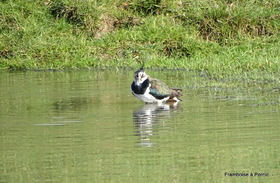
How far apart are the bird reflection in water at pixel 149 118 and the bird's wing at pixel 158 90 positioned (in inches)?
5.4

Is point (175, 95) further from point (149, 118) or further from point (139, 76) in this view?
point (149, 118)

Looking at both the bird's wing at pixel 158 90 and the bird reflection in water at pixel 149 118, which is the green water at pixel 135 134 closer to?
the bird reflection in water at pixel 149 118

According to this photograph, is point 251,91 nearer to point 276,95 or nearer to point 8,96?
point 276,95

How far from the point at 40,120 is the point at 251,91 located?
131 inches

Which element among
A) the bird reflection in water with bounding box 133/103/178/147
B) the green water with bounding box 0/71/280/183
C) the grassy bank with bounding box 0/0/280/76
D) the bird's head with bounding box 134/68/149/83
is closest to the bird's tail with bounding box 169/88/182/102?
the bird reflection in water with bounding box 133/103/178/147

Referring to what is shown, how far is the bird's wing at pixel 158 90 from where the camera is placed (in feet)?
39.0

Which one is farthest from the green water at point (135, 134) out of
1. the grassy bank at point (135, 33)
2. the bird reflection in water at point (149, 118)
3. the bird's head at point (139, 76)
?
the grassy bank at point (135, 33)

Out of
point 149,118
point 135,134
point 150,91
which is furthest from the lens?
point 150,91

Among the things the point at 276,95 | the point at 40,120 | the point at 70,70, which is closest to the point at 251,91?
the point at 276,95

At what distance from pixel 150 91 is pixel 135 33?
21.0 ft

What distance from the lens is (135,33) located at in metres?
18.1

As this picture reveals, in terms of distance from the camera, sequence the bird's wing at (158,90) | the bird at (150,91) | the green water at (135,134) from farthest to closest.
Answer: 1. the bird's wing at (158,90)
2. the bird at (150,91)
3. the green water at (135,134)

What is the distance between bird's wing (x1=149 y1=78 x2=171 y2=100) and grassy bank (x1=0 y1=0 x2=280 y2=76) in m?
3.83

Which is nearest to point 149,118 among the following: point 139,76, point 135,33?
point 139,76
